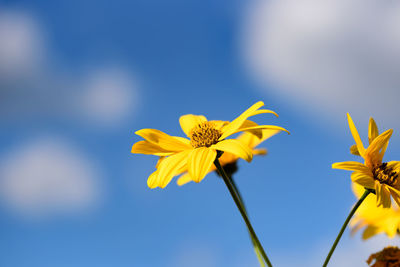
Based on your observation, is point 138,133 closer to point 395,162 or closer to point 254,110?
point 254,110

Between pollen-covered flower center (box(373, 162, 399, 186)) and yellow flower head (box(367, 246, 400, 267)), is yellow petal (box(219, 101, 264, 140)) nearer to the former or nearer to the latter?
pollen-covered flower center (box(373, 162, 399, 186))

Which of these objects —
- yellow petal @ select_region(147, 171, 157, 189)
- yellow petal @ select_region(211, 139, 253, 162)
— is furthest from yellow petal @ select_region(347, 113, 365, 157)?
yellow petal @ select_region(147, 171, 157, 189)

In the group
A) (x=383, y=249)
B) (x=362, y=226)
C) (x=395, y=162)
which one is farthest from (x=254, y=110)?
(x=362, y=226)

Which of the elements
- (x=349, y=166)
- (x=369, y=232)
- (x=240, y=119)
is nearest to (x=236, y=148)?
(x=240, y=119)

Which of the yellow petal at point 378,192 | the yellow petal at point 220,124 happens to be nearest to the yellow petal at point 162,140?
the yellow petal at point 220,124

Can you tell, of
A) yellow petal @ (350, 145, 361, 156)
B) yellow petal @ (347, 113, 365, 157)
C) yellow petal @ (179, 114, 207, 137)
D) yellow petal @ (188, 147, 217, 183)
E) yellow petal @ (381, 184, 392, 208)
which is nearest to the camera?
yellow petal @ (188, 147, 217, 183)

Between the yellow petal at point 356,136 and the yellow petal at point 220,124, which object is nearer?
the yellow petal at point 356,136

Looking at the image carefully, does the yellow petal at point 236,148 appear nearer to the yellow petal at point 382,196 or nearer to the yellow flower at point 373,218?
the yellow petal at point 382,196
